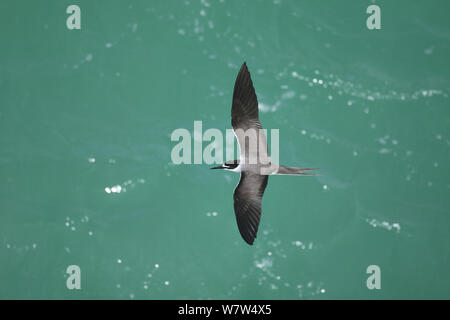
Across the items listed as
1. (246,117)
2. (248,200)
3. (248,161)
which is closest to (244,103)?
(246,117)

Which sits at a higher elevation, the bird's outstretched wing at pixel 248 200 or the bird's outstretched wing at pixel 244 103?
the bird's outstretched wing at pixel 244 103

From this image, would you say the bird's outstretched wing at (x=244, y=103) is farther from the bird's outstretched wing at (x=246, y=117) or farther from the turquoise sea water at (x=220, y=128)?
the turquoise sea water at (x=220, y=128)

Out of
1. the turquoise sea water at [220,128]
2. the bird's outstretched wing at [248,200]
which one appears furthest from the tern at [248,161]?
the turquoise sea water at [220,128]

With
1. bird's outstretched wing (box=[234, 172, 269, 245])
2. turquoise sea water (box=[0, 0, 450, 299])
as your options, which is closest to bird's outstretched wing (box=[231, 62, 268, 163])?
bird's outstretched wing (box=[234, 172, 269, 245])

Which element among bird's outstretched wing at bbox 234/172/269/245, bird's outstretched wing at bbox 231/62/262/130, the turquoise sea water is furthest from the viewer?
the turquoise sea water

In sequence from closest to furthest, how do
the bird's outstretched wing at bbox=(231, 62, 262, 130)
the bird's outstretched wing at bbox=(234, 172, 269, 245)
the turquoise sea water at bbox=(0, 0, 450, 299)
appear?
the bird's outstretched wing at bbox=(231, 62, 262, 130) < the bird's outstretched wing at bbox=(234, 172, 269, 245) < the turquoise sea water at bbox=(0, 0, 450, 299)

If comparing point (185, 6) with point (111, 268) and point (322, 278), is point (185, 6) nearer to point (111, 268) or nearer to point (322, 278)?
point (111, 268)

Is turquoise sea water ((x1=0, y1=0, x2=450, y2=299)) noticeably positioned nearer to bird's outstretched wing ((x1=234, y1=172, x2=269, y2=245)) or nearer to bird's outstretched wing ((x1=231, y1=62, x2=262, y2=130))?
bird's outstretched wing ((x1=234, y1=172, x2=269, y2=245))
